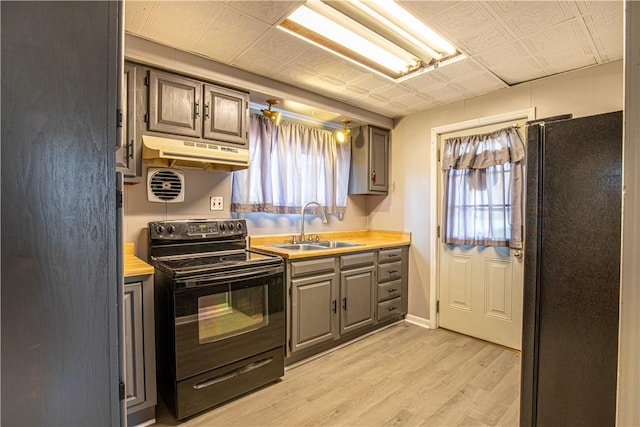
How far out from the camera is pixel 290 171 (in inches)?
124

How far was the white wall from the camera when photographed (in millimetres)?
2344

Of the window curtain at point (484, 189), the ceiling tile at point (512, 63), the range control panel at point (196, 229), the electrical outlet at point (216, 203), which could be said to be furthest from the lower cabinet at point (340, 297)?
the ceiling tile at point (512, 63)

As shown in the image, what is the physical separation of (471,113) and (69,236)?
3193mm

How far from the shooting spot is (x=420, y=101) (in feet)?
10.1

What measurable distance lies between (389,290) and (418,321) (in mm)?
522

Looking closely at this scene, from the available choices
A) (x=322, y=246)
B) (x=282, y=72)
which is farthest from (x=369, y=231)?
(x=282, y=72)

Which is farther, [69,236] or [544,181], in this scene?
[544,181]

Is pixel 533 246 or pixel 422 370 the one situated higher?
pixel 533 246

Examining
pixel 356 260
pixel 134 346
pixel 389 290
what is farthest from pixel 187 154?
pixel 389 290

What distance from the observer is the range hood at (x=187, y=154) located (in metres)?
1.98

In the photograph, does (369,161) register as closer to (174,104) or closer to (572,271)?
(174,104)

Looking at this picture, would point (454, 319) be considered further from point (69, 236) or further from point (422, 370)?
point (69, 236)

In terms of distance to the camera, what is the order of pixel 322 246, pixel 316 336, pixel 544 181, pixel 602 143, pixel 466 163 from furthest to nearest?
1. pixel 322 246
2. pixel 466 163
3. pixel 316 336
4. pixel 544 181
5. pixel 602 143

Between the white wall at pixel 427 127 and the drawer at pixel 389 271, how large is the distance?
200 millimetres
